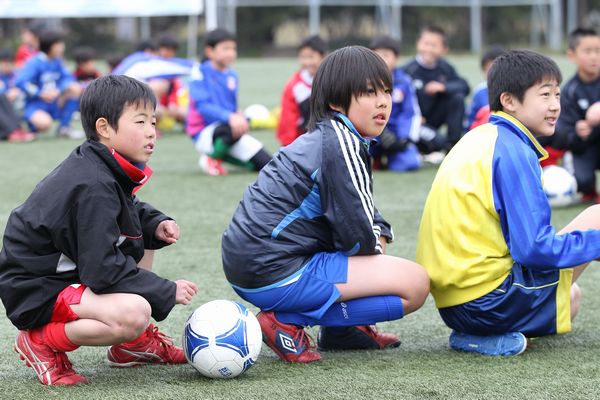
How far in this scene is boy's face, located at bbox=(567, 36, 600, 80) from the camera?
6.37 meters

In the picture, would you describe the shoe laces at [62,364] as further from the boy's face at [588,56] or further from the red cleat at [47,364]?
the boy's face at [588,56]

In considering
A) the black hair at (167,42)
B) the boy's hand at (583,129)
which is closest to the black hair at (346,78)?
the boy's hand at (583,129)

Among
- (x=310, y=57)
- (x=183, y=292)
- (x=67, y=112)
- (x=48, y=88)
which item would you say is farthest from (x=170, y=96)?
(x=183, y=292)

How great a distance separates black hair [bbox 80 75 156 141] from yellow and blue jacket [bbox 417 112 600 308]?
3.50 feet

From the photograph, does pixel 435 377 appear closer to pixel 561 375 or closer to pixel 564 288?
pixel 561 375

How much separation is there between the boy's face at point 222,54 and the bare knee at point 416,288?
16.3ft

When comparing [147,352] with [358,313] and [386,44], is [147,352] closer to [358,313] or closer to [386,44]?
[358,313]

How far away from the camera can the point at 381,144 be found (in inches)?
323

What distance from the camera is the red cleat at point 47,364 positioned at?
3.14m

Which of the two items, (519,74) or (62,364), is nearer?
(62,364)

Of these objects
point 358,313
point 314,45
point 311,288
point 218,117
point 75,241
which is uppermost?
point 314,45

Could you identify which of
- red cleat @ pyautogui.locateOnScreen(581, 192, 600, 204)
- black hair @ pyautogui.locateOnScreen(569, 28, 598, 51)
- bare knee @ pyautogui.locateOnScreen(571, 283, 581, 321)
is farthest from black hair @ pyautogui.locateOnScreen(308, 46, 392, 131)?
red cleat @ pyautogui.locateOnScreen(581, 192, 600, 204)

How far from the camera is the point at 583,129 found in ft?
20.6

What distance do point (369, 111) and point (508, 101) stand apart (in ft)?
1.72
